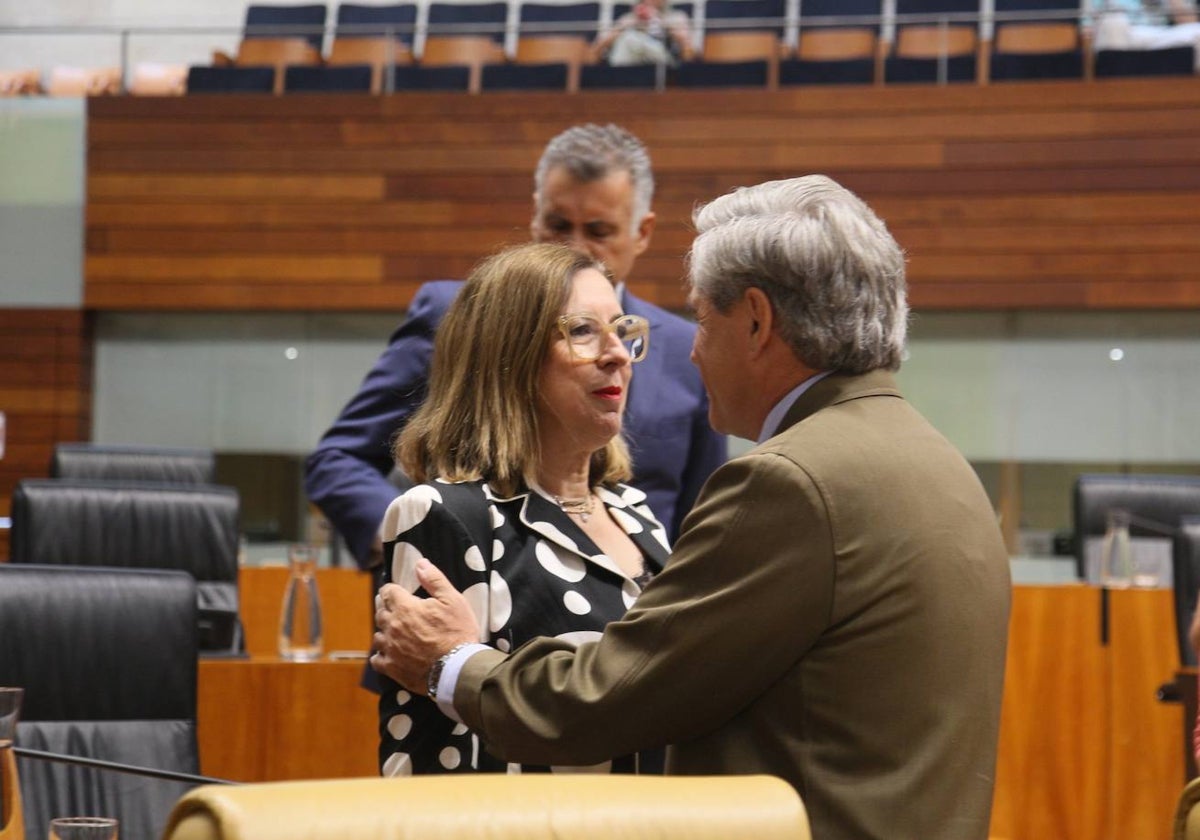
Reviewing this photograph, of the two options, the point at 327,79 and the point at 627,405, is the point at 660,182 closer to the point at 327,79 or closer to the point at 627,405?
the point at 327,79

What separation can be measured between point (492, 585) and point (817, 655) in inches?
16.9

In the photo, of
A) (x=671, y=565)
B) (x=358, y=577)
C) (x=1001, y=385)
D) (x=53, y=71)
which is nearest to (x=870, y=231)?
(x=671, y=565)

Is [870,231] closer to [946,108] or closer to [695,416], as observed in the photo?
[695,416]

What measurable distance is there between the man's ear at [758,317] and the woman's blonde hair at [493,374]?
333mm

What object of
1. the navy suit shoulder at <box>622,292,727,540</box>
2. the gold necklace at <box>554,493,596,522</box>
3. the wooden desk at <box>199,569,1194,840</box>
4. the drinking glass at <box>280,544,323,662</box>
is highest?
the navy suit shoulder at <box>622,292,727,540</box>

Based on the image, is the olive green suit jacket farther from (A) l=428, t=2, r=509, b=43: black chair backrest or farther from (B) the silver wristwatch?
(A) l=428, t=2, r=509, b=43: black chair backrest

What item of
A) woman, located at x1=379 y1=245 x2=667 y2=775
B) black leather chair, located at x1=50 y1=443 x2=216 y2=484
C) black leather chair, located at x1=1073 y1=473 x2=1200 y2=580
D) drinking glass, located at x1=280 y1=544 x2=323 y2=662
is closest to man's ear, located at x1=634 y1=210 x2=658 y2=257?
woman, located at x1=379 y1=245 x2=667 y2=775

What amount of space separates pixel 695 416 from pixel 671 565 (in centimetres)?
107

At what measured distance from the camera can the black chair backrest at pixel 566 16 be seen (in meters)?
8.31

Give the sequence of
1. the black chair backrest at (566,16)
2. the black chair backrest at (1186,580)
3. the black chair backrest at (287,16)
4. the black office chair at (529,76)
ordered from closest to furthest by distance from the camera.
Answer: the black chair backrest at (1186,580) < the black office chair at (529,76) < the black chair backrest at (566,16) < the black chair backrest at (287,16)

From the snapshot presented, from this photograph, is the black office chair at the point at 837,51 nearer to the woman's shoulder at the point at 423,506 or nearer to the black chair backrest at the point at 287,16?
the black chair backrest at the point at 287,16

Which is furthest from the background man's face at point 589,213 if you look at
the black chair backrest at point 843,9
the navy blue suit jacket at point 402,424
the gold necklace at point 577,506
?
the black chair backrest at point 843,9

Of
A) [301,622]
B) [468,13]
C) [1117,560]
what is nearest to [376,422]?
[301,622]

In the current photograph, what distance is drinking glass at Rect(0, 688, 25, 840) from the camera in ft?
4.24
